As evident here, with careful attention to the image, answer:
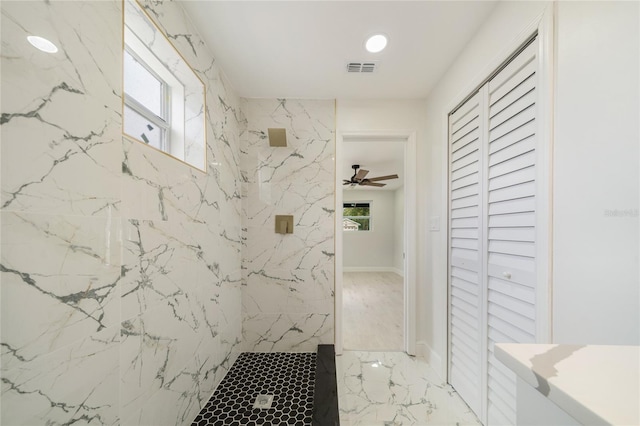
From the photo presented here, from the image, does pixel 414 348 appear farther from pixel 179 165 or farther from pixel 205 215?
pixel 179 165

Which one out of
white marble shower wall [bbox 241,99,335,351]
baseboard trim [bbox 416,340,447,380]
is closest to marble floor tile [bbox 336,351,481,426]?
baseboard trim [bbox 416,340,447,380]

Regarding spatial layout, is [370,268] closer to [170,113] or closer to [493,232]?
[493,232]

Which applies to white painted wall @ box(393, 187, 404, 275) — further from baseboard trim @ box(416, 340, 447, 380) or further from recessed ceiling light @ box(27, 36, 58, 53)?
recessed ceiling light @ box(27, 36, 58, 53)

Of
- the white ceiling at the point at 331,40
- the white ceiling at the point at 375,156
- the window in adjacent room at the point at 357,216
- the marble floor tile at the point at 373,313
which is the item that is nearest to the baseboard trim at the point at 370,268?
the marble floor tile at the point at 373,313

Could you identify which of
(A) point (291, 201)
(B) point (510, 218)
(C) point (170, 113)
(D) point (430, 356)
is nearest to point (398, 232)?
(D) point (430, 356)

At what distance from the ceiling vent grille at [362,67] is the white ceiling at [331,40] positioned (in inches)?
1.7

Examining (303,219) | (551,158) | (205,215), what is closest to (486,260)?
(551,158)

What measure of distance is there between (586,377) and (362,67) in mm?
2057

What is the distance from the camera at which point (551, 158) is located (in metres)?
1.01

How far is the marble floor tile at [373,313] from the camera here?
2.63m

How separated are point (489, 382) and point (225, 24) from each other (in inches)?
108

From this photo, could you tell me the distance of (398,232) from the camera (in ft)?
22.8

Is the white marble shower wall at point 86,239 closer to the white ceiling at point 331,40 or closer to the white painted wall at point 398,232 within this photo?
the white ceiling at point 331,40

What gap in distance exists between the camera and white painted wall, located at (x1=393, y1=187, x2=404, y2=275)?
6.70 meters
